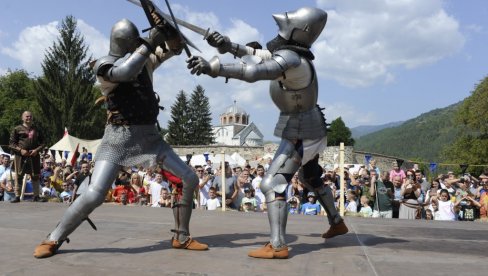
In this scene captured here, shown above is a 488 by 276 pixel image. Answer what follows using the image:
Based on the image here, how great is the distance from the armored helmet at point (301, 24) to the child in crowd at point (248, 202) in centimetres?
590

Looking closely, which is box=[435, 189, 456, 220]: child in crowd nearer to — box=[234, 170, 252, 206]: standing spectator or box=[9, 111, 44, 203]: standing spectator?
box=[234, 170, 252, 206]: standing spectator

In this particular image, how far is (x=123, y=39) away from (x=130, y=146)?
0.88 meters

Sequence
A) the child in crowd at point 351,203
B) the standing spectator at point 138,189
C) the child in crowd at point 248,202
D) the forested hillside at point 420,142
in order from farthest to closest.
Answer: the forested hillside at point 420,142 < the standing spectator at point 138,189 < the child in crowd at point 248,202 < the child in crowd at point 351,203

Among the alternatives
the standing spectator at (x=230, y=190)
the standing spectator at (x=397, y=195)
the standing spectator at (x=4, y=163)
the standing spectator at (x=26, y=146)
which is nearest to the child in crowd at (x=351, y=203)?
the standing spectator at (x=397, y=195)

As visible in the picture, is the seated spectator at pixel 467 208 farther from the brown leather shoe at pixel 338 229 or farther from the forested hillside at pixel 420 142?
the forested hillside at pixel 420 142

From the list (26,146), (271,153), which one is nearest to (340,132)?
(271,153)

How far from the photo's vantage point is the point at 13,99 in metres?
56.4

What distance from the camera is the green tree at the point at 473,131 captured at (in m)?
38.0

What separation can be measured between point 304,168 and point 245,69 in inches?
55.9

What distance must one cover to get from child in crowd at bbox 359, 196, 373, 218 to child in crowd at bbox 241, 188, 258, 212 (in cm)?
210

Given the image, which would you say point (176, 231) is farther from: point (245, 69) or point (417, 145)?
point (417, 145)

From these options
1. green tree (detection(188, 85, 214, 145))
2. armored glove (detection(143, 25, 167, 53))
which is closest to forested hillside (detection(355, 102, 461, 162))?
green tree (detection(188, 85, 214, 145))

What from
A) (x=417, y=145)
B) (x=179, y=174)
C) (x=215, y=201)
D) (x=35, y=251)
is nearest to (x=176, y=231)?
(x=179, y=174)

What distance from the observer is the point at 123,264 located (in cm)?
350
